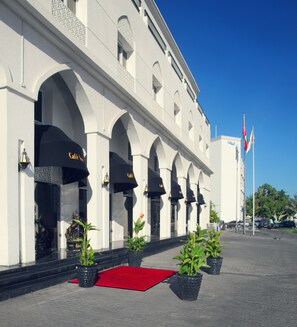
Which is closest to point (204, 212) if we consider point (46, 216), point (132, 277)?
point (46, 216)

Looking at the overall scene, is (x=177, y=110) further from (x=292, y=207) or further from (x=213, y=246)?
(x=292, y=207)

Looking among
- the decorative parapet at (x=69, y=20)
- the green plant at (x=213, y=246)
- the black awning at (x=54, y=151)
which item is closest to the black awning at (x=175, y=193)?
the green plant at (x=213, y=246)

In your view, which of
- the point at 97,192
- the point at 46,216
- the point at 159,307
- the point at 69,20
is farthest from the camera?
the point at 46,216

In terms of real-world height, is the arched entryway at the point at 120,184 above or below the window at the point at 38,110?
below

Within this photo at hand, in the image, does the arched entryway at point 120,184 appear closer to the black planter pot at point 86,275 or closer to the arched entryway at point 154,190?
the arched entryway at point 154,190

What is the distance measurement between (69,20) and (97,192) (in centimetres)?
553

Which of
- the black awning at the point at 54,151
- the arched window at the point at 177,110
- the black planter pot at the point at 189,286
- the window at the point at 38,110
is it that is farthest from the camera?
the arched window at the point at 177,110

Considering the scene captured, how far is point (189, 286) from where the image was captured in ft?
24.2

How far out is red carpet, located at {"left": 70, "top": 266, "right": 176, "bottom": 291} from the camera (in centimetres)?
888

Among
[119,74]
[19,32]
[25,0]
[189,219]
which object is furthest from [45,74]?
[189,219]

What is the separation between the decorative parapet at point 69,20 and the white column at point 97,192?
3.29 m

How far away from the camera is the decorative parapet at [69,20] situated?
32.6 ft

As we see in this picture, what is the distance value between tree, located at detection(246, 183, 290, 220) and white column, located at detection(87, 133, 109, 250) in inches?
2920

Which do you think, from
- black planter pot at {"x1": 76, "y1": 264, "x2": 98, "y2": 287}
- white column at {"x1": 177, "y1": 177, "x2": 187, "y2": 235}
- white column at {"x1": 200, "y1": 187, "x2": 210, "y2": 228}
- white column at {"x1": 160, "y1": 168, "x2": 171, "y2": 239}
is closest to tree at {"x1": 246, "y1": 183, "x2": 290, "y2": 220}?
white column at {"x1": 200, "y1": 187, "x2": 210, "y2": 228}
